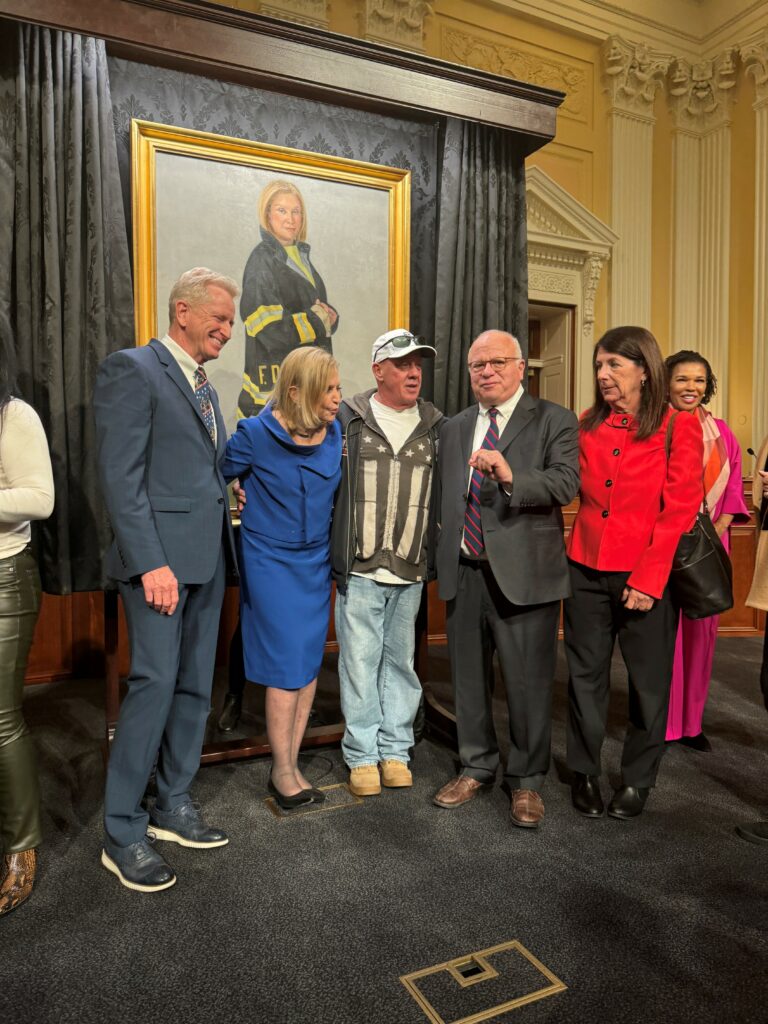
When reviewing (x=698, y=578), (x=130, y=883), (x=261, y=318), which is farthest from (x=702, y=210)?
(x=130, y=883)

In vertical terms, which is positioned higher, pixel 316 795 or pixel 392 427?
pixel 392 427

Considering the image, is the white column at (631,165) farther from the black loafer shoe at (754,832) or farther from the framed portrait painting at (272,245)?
the black loafer shoe at (754,832)

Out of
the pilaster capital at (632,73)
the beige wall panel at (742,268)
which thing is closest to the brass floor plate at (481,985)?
the beige wall panel at (742,268)

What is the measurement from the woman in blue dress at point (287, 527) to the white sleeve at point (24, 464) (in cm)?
68

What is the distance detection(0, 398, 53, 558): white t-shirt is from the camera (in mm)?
1931

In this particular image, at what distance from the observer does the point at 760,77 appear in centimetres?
640

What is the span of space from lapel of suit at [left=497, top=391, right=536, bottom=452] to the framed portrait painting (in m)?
1.97

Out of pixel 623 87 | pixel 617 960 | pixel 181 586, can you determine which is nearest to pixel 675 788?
pixel 617 960

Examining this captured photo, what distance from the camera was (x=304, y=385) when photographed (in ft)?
8.04

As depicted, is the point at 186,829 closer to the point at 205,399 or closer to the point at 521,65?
the point at 205,399

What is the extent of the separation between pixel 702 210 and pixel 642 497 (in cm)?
557

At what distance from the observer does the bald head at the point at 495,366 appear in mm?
2500

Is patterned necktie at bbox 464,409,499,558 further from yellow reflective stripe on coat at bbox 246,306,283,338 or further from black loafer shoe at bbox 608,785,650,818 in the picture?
yellow reflective stripe on coat at bbox 246,306,283,338

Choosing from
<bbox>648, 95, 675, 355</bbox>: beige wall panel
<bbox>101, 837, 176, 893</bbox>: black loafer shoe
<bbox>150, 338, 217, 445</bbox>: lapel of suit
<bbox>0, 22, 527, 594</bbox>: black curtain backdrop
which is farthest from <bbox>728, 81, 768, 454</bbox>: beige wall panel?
<bbox>101, 837, 176, 893</bbox>: black loafer shoe
